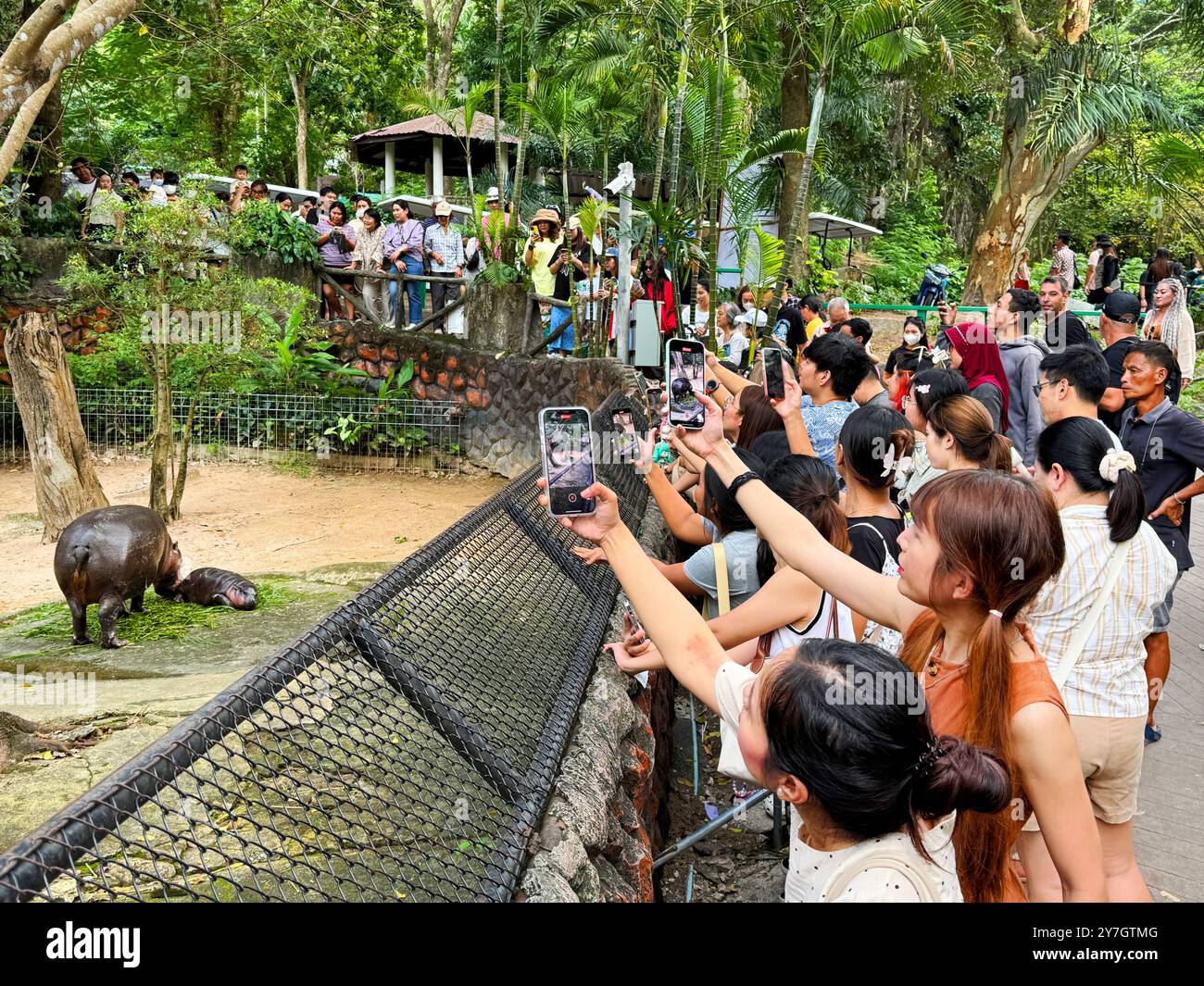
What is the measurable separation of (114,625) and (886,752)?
6932mm

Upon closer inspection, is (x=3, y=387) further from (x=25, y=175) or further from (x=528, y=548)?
(x=528, y=548)

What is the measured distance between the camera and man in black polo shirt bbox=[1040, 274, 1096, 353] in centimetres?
675

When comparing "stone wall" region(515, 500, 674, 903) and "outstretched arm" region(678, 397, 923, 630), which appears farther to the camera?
"outstretched arm" region(678, 397, 923, 630)

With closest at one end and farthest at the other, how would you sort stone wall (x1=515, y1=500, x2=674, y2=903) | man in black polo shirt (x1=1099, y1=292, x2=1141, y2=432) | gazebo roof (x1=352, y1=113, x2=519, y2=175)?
1. stone wall (x1=515, y1=500, x2=674, y2=903)
2. man in black polo shirt (x1=1099, y1=292, x2=1141, y2=432)
3. gazebo roof (x1=352, y1=113, x2=519, y2=175)

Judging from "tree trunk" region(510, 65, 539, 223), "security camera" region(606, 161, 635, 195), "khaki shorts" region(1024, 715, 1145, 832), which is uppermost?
"tree trunk" region(510, 65, 539, 223)

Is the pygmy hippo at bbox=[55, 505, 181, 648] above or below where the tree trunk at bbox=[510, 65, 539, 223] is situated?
below

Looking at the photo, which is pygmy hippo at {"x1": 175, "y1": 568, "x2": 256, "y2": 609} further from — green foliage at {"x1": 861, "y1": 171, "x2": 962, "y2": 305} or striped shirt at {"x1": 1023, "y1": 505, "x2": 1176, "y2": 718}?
green foliage at {"x1": 861, "y1": 171, "x2": 962, "y2": 305}

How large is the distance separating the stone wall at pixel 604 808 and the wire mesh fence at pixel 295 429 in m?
10.2

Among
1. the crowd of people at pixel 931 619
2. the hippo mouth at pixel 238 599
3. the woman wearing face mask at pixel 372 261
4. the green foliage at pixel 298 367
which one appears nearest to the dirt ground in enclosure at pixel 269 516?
the green foliage at pixel 298 367

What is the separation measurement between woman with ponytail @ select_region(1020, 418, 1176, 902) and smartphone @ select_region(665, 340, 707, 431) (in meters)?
1.01

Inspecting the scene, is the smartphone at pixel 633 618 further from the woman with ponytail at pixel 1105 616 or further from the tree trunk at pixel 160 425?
the tree trunk at pixel 160 425

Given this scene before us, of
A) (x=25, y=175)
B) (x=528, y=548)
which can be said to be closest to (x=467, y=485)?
(x=25, y=175)

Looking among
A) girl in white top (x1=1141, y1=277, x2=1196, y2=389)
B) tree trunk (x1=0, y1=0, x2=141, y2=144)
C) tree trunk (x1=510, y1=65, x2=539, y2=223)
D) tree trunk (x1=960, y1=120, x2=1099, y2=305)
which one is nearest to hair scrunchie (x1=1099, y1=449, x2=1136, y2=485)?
girl in white top (x1=1141, y1=277, x2=1196, y2=389)

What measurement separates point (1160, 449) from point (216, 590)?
21.0 feet
